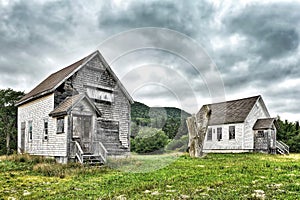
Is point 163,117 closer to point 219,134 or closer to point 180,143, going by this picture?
point 180,143

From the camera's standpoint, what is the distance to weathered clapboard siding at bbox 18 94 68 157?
18.5 m

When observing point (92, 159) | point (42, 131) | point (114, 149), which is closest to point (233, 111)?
point (114, 149)

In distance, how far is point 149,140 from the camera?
20.7m

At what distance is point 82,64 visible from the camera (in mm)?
20344

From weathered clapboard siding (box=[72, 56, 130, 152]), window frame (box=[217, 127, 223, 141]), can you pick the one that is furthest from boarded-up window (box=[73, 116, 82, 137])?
window frame (box=[217, 127, 223, 141])

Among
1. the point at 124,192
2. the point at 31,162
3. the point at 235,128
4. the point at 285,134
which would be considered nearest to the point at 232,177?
the point at 124,192

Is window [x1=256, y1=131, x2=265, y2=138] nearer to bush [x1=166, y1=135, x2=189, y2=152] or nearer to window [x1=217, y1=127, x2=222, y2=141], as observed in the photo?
window [x1=217, y1=127, x2=222, y2=141]

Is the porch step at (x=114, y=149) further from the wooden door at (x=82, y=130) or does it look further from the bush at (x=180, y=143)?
the bush at (x=180, y=143)

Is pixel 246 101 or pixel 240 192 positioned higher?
pixel 246 101

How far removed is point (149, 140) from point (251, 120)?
1656 cm

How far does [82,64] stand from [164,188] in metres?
13.1

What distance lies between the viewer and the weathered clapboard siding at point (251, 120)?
32.4 meters

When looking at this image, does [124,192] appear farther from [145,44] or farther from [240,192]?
[145,44]

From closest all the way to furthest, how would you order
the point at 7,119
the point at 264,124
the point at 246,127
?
the point at 264,124
the point at 246,127
the point at 7,119
